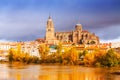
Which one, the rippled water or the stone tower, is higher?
the stone tower

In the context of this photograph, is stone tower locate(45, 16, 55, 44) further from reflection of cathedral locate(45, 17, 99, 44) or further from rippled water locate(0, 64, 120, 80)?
rippled water locate(0, 64, 120, 80)

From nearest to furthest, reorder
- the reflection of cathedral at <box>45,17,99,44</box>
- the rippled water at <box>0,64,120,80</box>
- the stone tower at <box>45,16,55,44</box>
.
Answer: the rippled water at <box>0,64,120,80</box> → the reflection of cathedral at <box>45,17,99,44</box> → the stone tower at <box>45,16,55,44</box>

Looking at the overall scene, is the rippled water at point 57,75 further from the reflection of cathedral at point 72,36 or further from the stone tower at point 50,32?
the stone tower at point 50,32

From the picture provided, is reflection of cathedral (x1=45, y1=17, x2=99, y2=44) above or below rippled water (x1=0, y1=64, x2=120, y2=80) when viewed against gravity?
above

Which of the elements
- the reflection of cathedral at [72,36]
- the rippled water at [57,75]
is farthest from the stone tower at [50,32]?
the rippled water at [57,75]

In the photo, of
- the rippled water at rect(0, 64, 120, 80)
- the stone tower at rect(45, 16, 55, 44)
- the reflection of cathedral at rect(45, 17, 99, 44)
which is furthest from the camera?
the stone tower at rect(45, 16, 55, 44)

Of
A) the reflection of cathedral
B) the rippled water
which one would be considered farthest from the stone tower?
the rippled water

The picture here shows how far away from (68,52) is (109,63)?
13.3m

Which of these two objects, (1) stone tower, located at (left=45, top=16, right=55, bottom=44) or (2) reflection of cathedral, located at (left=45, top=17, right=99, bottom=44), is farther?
(1) stone tower, located at (left=45, top=16, right=55, bottom=44)

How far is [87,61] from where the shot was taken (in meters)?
49.8

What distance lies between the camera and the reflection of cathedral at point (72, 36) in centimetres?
10700

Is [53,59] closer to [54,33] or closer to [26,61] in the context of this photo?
[26,61]

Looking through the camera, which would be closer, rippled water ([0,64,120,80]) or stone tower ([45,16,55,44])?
rippled water ([0,64,120,80])

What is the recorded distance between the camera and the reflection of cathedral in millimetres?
107000
